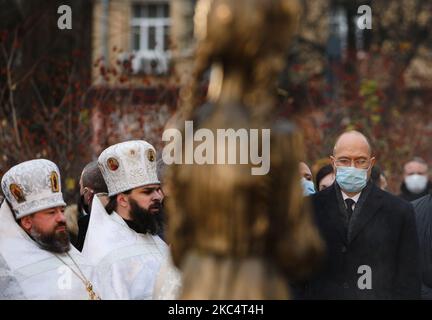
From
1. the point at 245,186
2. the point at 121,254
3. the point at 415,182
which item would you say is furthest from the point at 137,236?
the point at 415,182

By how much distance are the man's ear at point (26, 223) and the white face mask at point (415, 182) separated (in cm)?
671

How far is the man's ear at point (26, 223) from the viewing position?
837 cm

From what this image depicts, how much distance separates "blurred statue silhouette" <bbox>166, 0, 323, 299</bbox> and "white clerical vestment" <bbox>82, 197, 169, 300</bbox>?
2.69 meters

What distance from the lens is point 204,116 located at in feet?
18.1

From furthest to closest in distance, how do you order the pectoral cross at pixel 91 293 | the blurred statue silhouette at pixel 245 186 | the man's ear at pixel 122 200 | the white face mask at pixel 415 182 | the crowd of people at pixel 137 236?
the white face mask at pixel 415 182
the man's ear at pixel 122 200
the crowd of people at pixel 137 236
the pectoral cross at pixel 91 293
the blurred statue silhouette at pixel 245 186

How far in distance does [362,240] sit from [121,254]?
1.44 meters

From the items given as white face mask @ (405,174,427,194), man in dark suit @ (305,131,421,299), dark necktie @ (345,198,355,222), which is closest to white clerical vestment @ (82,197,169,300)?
man in dark suit @ (305,131,421,299)

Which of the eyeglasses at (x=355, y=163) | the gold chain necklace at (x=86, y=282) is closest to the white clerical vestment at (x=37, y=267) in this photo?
the gold chain necklace at (x=86, y=282)

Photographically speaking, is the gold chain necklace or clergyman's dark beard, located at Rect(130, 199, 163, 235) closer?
the gold chain necklace

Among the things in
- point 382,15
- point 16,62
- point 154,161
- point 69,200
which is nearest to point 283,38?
point 154,161

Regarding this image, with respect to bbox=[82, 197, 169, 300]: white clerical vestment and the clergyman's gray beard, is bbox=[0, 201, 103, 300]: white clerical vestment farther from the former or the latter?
bbox=[82, 197, 169, 300]: white clerical vestment

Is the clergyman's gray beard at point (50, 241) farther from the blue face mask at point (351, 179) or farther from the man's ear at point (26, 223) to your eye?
the blue face mask at point (351, 179)

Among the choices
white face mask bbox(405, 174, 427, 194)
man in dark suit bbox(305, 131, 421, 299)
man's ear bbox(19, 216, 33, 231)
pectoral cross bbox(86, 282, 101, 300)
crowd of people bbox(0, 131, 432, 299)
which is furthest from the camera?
white face mask bbox(405, 174, 427, 194)

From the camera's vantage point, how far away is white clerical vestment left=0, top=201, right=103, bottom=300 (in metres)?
8.10
